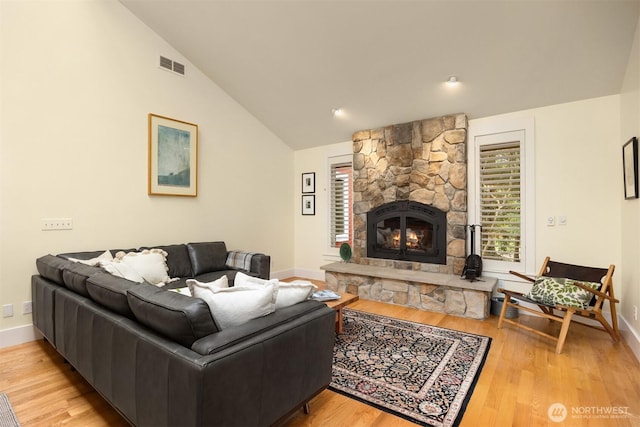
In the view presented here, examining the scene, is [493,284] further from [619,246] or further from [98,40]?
[98,40]

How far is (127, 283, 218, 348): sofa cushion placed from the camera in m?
1.30

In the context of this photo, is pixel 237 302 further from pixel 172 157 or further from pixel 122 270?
pixel 172 157

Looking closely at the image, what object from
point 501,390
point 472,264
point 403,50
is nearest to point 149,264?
point 501,390

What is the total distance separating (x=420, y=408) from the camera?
1.95 metres

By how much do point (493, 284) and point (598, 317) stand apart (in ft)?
3.28

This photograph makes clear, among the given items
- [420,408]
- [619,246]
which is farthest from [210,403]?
[619,246]

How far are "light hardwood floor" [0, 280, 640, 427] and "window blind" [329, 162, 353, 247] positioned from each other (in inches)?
117

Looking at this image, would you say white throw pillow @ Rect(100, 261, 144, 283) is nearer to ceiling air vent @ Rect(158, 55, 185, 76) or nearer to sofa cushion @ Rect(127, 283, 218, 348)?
sofa cushion @ Rect(127, 283, 218, 348)

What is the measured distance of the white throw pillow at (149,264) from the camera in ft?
10.0

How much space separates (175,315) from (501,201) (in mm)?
3991

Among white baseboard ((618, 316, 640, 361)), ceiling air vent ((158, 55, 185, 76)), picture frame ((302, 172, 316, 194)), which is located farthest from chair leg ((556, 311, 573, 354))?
ceiling air vent ((158, 55, 185, 76))

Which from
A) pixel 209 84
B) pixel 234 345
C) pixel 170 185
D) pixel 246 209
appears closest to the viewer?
pixel 234 345

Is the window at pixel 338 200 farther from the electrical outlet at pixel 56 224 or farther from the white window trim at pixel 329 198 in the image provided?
the electrical outlet at pixel 56 224

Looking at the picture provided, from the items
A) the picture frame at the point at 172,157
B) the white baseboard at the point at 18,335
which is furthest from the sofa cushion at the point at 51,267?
the picture frame at the point at 172,157
